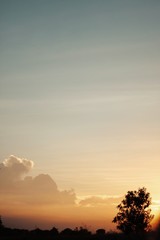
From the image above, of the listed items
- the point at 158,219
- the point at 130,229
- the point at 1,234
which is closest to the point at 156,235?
the point at 158,219

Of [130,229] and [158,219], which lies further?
[130,229]

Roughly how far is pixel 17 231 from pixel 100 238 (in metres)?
21.5

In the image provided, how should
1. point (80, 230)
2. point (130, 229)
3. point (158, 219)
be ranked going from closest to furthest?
1. point (158, 219)
2. point (80, 230)
3. point (130, 229)

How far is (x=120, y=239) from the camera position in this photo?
55969 millimetres

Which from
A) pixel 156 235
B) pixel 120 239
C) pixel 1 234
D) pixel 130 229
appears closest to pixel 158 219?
pixel 156 235

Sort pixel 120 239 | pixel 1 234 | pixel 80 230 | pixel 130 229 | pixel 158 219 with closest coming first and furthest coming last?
1. pixel 158 219
2. pixel 120 239
3. pixel 1 234
4. pixel 80 230
5. pixel 130 229

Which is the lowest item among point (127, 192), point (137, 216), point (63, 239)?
point (63, 239)

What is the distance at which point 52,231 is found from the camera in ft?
231

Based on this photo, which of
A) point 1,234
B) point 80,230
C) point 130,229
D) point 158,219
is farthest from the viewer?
point 130,229

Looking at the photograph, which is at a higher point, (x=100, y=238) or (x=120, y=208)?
(x=120, y=208)

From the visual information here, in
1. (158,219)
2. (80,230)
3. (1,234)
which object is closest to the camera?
(158,219)

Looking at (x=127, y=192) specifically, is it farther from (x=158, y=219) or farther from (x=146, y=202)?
(x=158, y=219)

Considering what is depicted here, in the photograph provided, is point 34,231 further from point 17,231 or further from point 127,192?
point 127,192

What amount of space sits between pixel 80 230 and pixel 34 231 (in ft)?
31.0
